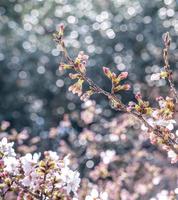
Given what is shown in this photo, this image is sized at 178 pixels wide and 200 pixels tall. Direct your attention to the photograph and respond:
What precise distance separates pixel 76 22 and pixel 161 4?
241cm

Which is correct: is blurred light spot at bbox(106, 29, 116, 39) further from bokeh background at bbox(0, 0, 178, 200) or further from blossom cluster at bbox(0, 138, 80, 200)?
blossom cluster at bbox(0, 138, 80, 200)

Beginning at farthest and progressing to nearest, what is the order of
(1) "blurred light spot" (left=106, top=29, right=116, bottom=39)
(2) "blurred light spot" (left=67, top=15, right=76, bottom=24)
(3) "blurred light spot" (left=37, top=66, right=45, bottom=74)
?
1. (2) "blurred light spot" (left=67, top=15, right=76, bottom=24)
2. (1) "blurred light spot" (left=106, top=29, right=116, bottom=39)
3. (3) "blurred light spot" (left=37, top=66, right=45, bottom=74)

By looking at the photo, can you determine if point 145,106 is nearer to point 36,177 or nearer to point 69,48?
point 36,177

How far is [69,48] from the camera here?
13320mm

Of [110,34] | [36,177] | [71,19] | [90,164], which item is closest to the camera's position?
[36,177]

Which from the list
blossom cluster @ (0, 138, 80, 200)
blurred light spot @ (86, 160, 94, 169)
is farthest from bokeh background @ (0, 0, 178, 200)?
blossom cluster @ (0, 138, 80, 200)

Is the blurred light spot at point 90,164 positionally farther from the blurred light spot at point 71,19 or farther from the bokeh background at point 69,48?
the blurred light spot at point 71,19

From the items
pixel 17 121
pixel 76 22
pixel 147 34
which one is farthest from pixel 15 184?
pixel 76 22

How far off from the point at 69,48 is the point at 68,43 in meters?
0.18

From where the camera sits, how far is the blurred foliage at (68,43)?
12539 millimetres

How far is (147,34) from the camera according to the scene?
13.0 m

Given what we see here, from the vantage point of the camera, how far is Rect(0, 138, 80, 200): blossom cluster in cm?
213

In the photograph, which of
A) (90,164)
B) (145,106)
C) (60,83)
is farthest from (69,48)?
(145,106)

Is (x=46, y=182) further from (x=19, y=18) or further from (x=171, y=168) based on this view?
(x=19, y=18)
